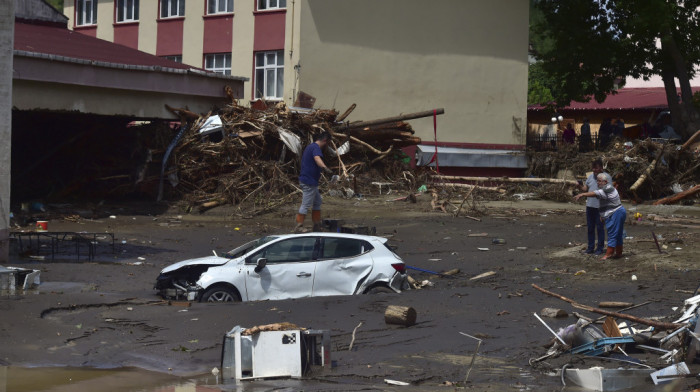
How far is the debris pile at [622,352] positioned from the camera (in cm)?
865

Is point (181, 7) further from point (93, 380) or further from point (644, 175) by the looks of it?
point (93, 380)

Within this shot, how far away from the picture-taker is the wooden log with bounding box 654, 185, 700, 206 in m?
26.3

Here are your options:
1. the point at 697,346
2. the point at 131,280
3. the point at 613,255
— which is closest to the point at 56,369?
the point at 131,280

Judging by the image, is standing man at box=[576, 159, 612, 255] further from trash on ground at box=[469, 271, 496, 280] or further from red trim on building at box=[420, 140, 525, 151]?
red trim on building at box=[420, 140, 525, 151]

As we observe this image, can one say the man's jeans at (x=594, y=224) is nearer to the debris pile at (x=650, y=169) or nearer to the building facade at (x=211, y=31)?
the debris pile at (x=650, y=169)

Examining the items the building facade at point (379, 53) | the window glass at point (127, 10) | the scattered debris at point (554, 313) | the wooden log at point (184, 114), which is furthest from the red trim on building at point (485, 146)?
the scattered debris at point (554, 313)

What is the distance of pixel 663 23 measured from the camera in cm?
3166

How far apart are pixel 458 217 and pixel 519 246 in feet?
14.3

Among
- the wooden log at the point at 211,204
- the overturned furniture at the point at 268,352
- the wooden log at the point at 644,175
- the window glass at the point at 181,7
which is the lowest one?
the overturned furniture at the point at 268,352

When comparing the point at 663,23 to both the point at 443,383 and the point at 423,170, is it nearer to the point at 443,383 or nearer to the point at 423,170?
the point at 423,170

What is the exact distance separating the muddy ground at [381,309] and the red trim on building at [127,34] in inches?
874

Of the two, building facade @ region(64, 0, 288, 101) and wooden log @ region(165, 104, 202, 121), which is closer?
wooden log @ region(165, 104, 202, 121)

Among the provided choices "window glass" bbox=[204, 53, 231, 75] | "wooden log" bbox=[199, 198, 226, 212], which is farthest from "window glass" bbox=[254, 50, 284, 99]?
"wooden log" bbox=[199, 198, 226, 212]

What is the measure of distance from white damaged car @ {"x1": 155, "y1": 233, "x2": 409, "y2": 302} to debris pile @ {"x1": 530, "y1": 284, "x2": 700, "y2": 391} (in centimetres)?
400
